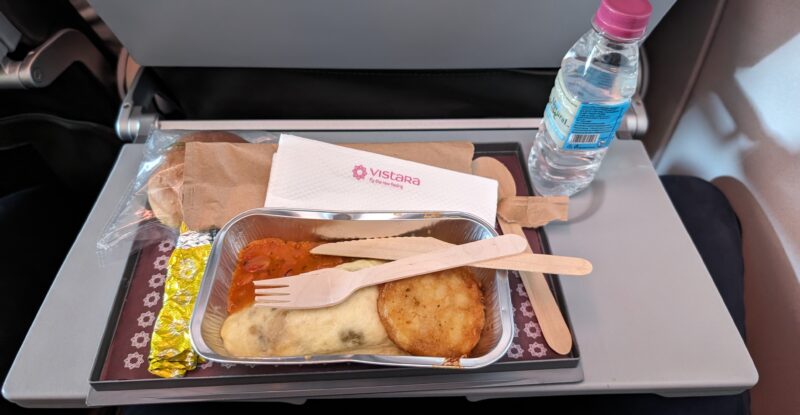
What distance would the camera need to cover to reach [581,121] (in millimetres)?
636

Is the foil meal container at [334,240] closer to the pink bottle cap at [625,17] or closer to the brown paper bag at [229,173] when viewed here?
the brown paper bag at [229,173]

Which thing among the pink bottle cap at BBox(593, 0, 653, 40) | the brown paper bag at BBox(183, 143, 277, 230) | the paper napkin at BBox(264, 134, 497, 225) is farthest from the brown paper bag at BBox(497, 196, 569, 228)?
the brown paper bag at BBox(183, 143, 277, 230)

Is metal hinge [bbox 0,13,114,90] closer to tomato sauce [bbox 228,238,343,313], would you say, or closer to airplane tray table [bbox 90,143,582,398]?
airplane tray table [bbox 90,143,582,398]

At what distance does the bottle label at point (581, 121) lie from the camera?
625 millimetres

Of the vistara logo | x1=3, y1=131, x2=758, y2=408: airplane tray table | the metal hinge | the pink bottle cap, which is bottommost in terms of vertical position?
x1=3, y1=131, x2=758, y2=408: airplane tray table

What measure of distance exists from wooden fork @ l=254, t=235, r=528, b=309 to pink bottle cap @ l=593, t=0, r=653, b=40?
11.3 inches

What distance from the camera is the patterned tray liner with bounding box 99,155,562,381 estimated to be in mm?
599

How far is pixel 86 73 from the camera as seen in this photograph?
39.9 inches

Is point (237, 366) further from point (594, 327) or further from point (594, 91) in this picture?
point (594, 91)

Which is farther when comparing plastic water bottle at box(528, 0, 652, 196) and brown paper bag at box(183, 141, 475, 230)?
brown paper bag at box(183, 141, 475, 230)

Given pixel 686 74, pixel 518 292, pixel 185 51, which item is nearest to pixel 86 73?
pixel 185 51

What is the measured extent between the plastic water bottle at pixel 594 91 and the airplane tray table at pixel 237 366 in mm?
219

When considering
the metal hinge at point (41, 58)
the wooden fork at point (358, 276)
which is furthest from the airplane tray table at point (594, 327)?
the metal hinge at point (41, 58)

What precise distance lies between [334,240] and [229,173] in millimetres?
209
